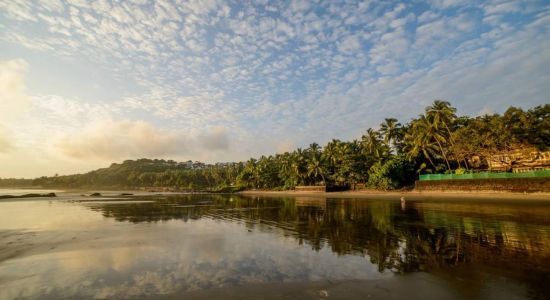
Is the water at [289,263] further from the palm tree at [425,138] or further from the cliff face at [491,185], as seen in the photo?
the palm tree at [425,138]

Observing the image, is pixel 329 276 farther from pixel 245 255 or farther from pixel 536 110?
pixel 536 110

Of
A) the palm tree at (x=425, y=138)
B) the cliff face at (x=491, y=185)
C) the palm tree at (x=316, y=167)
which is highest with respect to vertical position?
the palm tree at (x=425, y=138)

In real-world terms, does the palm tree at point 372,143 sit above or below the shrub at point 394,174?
above

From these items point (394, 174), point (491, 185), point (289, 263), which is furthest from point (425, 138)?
point (289, 263)

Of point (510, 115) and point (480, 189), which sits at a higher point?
point (510, 115)

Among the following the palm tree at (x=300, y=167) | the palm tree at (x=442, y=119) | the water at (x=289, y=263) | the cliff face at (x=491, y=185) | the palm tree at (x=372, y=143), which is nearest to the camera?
the water at (x=289, y=263)

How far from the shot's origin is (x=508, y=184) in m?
39.5

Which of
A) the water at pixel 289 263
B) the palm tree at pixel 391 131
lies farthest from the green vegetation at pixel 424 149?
the water at pixel 289 263

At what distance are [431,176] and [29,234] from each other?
59.4 m

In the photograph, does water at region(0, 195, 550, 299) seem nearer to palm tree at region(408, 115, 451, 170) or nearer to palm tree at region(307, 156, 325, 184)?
palm tree at region(408, 115, 451, 170)

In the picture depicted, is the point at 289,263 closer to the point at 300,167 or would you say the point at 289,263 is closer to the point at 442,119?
the point at 442,119

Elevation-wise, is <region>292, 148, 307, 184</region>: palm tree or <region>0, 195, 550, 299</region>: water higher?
<region>292, 148, 307, 184</region>: palm tree

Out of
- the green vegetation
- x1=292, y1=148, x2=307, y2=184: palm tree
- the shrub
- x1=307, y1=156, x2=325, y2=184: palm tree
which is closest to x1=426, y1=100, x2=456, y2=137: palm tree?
the green vegetation

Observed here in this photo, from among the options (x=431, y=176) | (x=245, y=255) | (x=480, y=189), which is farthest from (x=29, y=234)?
(x=431, y=176)
